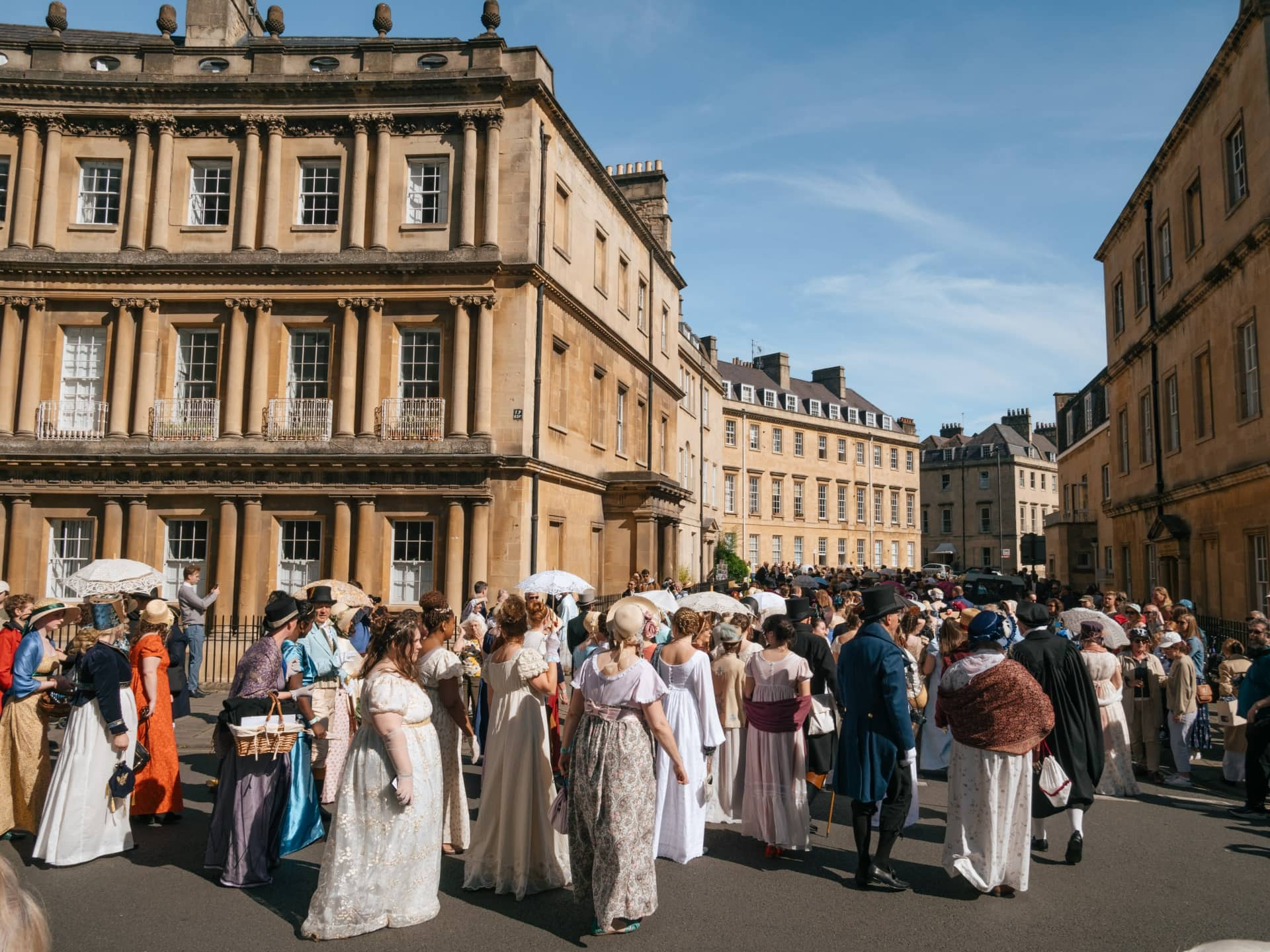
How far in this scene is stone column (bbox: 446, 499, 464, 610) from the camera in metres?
19.8

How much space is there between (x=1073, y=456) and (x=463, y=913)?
41.9m

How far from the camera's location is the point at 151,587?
14938 millimetres

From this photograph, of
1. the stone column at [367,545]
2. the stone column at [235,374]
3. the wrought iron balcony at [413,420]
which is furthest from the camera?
the stone column at [235,374]

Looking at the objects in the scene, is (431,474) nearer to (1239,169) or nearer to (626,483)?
(626,483)

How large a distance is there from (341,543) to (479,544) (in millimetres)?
3173

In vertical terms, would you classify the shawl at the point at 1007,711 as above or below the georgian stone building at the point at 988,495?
below

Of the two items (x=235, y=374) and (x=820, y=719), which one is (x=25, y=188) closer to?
(x=235, y=374)

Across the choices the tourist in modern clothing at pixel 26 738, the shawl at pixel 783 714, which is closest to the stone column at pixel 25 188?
the tourist in modern clothing at pixel 26 738

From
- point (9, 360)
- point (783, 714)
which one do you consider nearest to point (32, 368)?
point (9, 360)

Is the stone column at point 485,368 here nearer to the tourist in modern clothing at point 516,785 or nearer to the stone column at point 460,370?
the stone column at point 460,370

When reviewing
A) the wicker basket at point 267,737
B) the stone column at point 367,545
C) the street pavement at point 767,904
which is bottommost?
the street pavement at point 767,904

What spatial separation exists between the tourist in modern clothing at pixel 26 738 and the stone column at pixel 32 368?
53.3ft

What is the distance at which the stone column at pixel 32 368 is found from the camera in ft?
68.3

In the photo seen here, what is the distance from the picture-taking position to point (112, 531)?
66.5 ft
